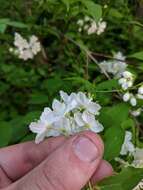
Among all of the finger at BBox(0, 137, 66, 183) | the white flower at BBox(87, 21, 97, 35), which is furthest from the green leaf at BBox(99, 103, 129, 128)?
the white flower at BBox(87, 21, 97, 35)

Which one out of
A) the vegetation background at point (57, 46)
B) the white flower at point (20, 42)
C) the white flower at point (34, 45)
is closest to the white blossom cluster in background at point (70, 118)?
the vegetation background at point (57, 46)

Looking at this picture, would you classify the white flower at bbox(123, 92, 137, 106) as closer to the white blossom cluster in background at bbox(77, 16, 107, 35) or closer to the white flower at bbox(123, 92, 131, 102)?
the white flower at bbox(123, 92, 131, 102)

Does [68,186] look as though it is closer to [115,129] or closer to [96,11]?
[115,129]

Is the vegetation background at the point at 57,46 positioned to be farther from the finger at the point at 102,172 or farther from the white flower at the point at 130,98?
the finger at the point at 102,172

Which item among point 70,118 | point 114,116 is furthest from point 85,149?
point 114,116

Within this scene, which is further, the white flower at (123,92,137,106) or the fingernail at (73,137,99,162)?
the white flower at (123,92,137,106)

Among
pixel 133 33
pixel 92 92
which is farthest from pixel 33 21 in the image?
pixel 92 92
